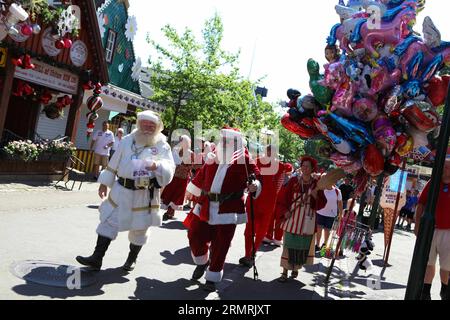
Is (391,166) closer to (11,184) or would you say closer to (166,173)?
(166,173)

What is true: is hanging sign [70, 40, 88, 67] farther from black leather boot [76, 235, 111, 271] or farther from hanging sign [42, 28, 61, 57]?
black leather boot [76, 235, 111, 271]

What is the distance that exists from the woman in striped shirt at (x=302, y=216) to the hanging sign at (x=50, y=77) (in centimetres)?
863

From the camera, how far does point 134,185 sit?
19.1 ft

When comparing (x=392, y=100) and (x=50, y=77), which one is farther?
(x=50, y=77)

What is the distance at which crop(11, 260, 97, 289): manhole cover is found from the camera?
513cm

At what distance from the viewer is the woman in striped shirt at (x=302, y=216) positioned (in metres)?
7.04

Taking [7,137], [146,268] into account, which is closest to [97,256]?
[146,268]

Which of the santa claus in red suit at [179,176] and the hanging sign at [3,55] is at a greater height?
the hanging sign at [3,55]

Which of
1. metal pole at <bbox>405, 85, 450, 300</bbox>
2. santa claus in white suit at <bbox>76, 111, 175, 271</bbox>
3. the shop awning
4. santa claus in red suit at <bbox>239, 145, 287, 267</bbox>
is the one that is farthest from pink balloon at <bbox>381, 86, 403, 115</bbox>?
the shop awning

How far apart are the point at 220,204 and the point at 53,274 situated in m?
2.10

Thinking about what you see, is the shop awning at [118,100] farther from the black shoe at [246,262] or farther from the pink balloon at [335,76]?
the pink balloon at [335,76]

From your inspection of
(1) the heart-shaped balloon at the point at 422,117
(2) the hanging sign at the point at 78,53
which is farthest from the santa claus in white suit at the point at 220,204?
(2) the hanging sign at the point at 78,53

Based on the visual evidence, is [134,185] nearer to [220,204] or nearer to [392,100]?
[220,204]
